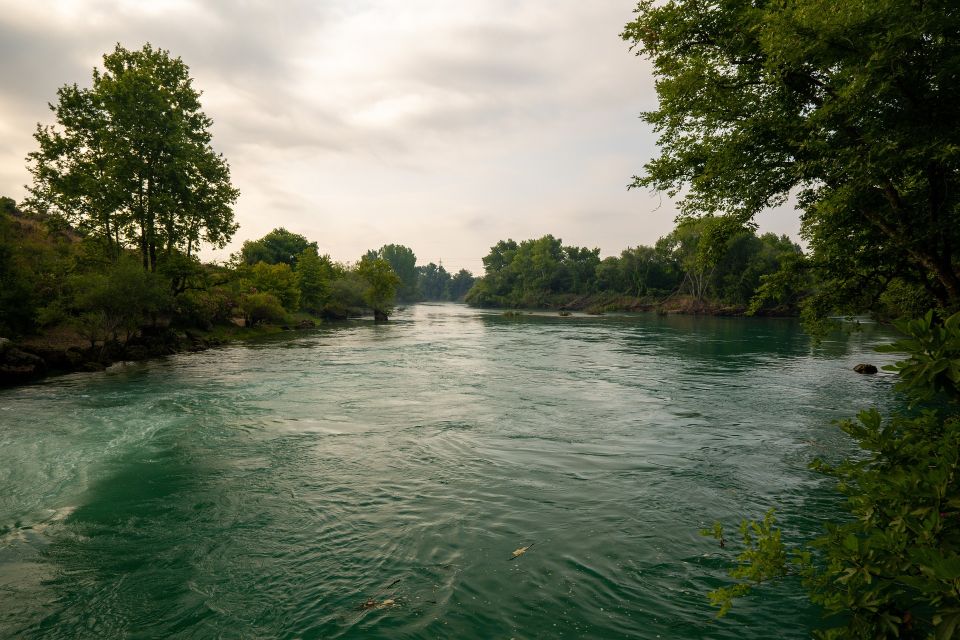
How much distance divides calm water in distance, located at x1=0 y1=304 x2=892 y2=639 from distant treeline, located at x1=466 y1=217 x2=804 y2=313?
104 ft

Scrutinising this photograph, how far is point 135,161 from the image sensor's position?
33.4 meters

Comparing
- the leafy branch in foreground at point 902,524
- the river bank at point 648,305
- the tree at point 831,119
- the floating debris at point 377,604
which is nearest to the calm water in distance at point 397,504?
the floating debris at point 377,604

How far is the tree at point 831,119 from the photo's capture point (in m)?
10.3

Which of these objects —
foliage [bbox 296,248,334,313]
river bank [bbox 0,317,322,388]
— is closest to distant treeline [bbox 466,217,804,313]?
river bank [bbox 0,317,322,388]

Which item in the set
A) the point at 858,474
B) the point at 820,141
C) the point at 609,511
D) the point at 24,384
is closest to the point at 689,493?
the point at 609,511

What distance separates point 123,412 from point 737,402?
22.7m

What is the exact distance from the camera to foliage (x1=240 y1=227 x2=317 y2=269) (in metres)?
95.3

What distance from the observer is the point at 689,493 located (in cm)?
1019

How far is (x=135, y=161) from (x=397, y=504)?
35557 millimetres

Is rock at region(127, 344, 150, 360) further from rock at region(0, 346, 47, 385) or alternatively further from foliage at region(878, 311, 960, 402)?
foliage at region(878, 311, 960, 402)

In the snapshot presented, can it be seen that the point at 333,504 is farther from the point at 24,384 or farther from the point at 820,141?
the point at 24,384

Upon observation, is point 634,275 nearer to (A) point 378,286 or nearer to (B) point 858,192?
(A) point 378,286

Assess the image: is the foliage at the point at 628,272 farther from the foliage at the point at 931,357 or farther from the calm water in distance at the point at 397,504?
the foliage at the point at 931,357

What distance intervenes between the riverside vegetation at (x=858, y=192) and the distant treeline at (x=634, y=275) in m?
26.4
